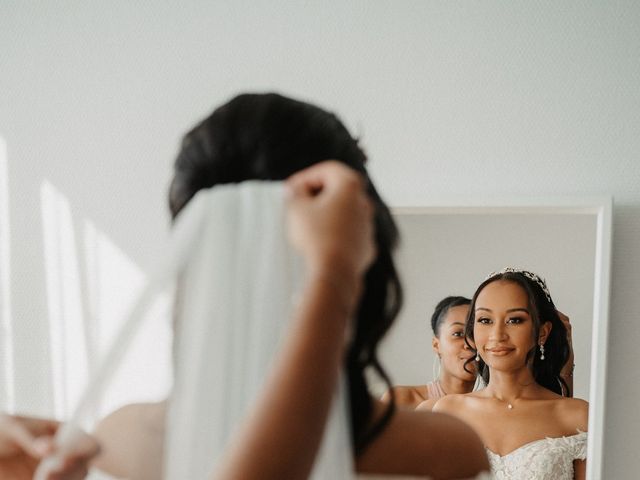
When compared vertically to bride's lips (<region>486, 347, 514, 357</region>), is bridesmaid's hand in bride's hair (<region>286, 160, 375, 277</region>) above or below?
above

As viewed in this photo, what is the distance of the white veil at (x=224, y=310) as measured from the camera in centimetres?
60

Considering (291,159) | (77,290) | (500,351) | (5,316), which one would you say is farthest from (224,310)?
(5,316)

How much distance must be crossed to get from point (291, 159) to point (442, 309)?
115cm

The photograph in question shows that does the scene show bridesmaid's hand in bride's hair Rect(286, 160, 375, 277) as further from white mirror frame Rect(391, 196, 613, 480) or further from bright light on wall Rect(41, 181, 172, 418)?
bright light on wall Rect(41, 181, 172, 418)

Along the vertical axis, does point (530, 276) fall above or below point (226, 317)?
above

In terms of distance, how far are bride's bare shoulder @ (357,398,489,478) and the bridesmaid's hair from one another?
1032 mm

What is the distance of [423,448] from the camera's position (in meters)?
0.65

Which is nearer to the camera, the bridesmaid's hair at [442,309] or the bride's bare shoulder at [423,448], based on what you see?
the bride's bare shoulder at [423,448]

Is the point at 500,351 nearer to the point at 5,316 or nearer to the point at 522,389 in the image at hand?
the point at 522,389

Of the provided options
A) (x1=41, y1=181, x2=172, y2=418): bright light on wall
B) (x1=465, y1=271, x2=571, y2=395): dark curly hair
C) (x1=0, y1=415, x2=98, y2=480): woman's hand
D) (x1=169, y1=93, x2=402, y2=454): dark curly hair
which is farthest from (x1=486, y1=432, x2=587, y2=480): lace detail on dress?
(x1=0, y1=415, x2=98, y2=480): woman's hand

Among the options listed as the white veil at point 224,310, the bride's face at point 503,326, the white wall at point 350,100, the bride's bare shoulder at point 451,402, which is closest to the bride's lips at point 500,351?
the bride's face at point 503,326

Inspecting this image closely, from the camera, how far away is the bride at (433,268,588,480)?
5.27 feet

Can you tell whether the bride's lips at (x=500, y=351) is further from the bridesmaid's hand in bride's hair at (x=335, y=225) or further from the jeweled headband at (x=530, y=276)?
the bridesmaid's hand in bride's hair at (x=335, y=225)

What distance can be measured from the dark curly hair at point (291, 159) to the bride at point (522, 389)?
105cm
